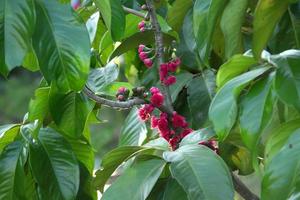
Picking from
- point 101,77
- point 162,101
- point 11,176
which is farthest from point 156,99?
point 11,176

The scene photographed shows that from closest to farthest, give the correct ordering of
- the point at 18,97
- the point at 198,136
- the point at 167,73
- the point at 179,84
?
the point at 198,136 < the point at 167,73 < the point at 179,84 < the point at 18,97

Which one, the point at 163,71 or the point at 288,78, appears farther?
the point at 163,71

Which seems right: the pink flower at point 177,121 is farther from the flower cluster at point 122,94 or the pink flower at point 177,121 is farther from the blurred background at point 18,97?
the blurred background at point 18,97

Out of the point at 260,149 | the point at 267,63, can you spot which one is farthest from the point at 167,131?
the point at 267,63

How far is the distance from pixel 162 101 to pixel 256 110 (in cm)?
24

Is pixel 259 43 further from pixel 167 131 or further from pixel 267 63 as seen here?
pixel 167 131

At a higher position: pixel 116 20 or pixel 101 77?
pixel 116 20

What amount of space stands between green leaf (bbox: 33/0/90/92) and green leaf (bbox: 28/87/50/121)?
0.22 meters

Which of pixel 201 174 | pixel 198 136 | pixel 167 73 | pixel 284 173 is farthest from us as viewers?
pixel 167 73

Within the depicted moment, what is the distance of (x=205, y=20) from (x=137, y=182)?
21cm

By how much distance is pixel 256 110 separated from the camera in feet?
2.21

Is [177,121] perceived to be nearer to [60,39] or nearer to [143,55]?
[143,55]

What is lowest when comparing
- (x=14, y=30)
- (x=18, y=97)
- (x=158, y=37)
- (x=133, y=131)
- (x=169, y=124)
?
(x=18, y=97)

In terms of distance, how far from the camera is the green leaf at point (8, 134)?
3.07 feet
